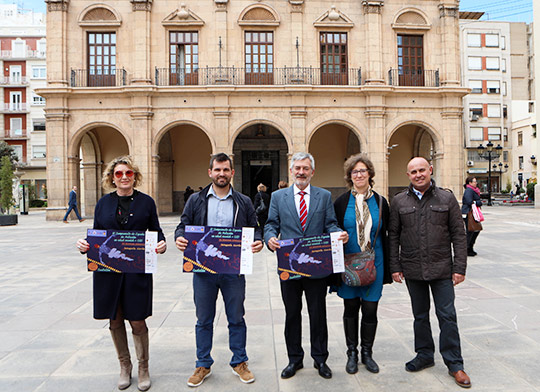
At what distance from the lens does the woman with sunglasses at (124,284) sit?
3.33m

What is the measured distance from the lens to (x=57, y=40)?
20.9 m

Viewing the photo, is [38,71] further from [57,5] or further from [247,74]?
[247,74]

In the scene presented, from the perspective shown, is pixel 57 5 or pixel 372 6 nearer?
pixel 57 5

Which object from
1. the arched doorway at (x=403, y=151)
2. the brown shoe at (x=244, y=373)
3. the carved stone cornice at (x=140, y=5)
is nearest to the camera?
the brown shoe at (x=244, y=373)

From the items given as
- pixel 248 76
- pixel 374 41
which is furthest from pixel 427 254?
pixel 374 41

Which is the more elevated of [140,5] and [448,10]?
[448,10]

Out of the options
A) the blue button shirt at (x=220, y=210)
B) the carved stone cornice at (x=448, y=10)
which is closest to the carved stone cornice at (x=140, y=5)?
the carved stone cornice at (x=448, y=10)

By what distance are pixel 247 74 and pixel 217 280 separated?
19.6 m

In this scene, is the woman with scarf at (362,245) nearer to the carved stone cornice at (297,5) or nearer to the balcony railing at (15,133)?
the carved stone cornice at (297,5)

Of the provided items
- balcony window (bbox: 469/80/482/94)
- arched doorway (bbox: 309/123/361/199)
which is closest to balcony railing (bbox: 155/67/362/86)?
arched doorway (bbox: 309/123/361/199)

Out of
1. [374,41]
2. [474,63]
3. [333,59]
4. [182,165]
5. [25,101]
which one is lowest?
[182,165]

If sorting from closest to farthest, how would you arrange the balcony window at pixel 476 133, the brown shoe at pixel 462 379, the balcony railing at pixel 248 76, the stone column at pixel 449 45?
the brown shoe at pixel 462 379, the balcony railing at pixel 248 76, the stone column at pixel 449 45, the balcony window at pixel 476 133

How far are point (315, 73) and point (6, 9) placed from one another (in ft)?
207

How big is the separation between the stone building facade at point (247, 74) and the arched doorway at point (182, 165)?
4633 millimetres
